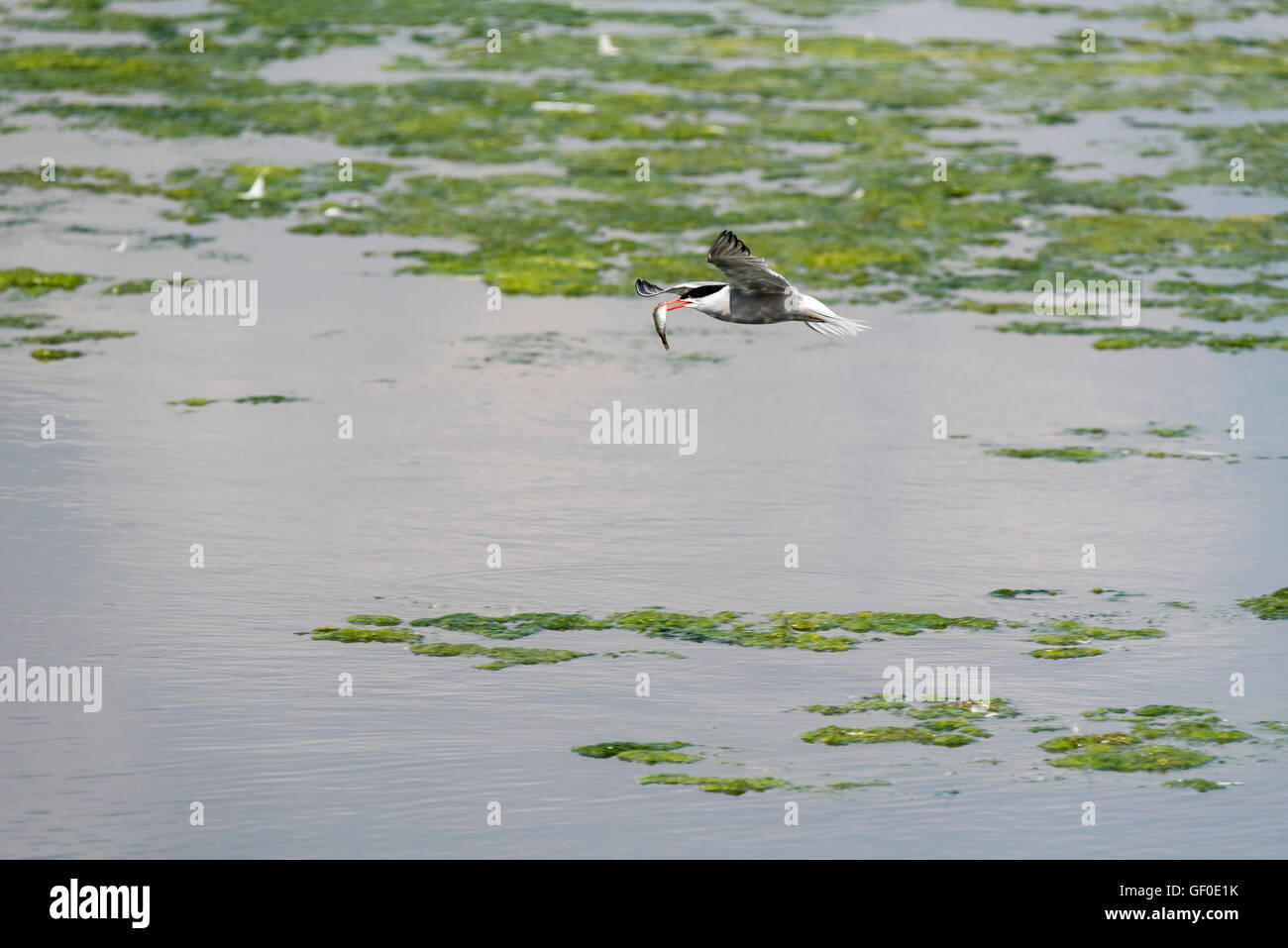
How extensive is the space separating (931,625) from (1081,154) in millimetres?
16823

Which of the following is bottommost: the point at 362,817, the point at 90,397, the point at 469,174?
the point at 362,817

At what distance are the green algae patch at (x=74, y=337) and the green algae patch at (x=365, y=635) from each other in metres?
8.26

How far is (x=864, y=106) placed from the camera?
1361 inches

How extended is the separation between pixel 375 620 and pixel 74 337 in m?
8.37

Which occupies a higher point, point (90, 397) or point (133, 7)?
point (133, 7)

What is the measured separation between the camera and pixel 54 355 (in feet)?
74.6

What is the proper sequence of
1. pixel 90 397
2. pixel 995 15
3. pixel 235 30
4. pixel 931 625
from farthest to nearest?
pixel 995 15, pixel 235 30, pixel 90 397, pixel 931 625

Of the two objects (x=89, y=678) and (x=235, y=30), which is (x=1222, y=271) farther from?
(x=235, y=30)

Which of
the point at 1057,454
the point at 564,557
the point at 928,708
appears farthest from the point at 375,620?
the point at 1057,454

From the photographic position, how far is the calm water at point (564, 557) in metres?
13.2

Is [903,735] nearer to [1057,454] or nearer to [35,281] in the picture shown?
[1057,454]

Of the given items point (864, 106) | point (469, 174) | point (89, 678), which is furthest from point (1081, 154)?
point (89, 678)

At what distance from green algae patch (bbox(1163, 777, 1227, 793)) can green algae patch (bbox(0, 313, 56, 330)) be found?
13.7 meters

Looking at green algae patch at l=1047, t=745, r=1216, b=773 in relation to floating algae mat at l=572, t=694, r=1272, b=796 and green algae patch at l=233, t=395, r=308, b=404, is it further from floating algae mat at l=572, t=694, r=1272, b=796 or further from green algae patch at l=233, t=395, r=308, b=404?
green algae patch at l=233, t=395, r=308, b=404
